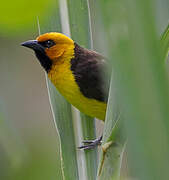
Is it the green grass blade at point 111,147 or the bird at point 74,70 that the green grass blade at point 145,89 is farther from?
the bird at point 74,70

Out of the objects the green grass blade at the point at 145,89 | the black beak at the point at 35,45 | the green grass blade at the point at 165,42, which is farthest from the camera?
the black beak at the point at 35,45

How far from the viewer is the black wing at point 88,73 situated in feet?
6.00

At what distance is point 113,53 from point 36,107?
3.32m

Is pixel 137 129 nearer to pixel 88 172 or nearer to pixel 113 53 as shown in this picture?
pixel 113 53

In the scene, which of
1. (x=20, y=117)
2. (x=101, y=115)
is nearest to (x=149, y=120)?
(x=101, y=115)

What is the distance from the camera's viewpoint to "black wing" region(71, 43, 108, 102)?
6.00 ft

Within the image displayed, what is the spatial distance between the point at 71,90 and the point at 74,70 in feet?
0.49

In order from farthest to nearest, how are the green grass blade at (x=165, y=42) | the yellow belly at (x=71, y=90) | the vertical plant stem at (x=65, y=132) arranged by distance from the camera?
the yellow belly at (x=71, y=90)
the vertical plant stem at (x=65, y=132)
the green grass blade at (x=165, y=42)

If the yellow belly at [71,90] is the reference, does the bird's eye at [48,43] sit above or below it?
above

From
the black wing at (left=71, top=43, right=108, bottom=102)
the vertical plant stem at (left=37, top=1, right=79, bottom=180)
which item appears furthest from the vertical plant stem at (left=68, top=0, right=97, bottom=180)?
the black wing at (left=71, top=43, right=108, bottom=102)

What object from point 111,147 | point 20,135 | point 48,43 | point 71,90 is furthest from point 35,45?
point 111,147

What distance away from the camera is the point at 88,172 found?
3.53 feet

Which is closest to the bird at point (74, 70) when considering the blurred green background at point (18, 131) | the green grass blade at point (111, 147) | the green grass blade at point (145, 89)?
the blurred green background at point (18, 131)

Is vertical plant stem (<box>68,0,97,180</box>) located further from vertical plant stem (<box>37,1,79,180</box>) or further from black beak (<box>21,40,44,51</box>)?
black beak (<box>21,40,44,51</box>)
